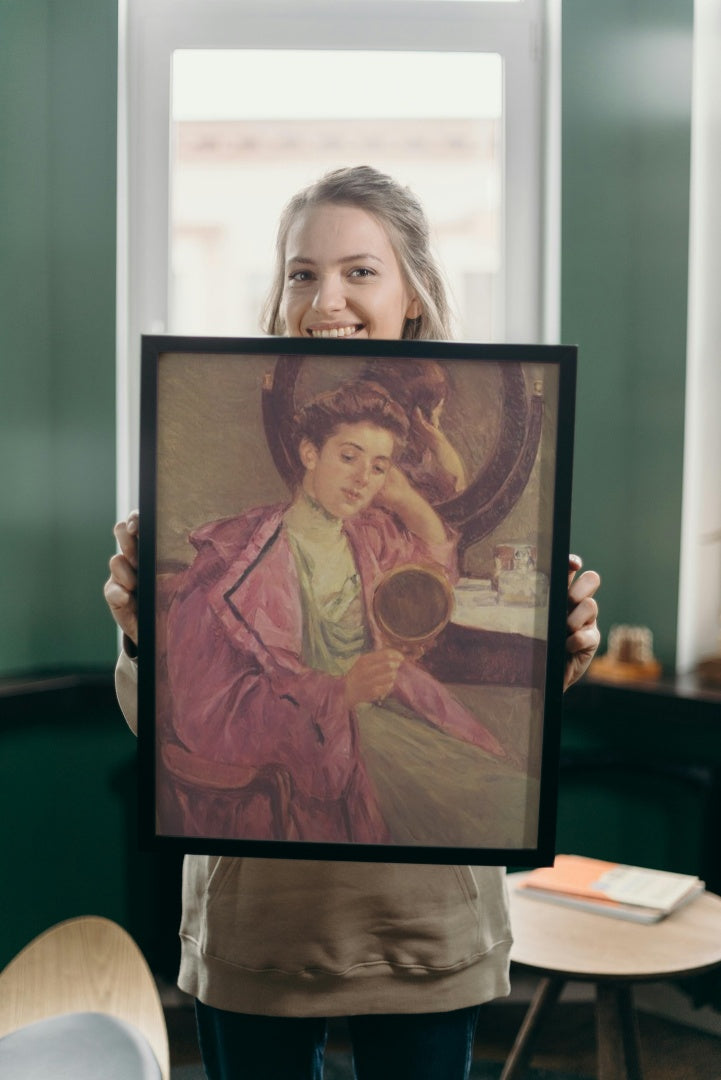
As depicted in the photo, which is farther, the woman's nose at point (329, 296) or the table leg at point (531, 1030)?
the table leg at point (531, 1030)

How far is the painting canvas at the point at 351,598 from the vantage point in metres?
0.96

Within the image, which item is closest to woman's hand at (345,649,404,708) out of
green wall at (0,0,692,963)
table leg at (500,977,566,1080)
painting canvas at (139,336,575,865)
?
painting canvas at (139,336,575,865)

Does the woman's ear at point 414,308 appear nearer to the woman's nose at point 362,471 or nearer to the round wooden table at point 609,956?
the woman's nose at point 362,471

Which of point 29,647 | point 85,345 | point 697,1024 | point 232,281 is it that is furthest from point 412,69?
point 697,1024

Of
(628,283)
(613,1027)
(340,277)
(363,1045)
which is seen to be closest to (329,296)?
(340,277)

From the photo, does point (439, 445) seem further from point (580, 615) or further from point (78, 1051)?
point (78, 1051)

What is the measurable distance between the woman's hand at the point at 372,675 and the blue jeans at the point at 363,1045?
13.8 inches

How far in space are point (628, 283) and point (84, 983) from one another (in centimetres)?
221

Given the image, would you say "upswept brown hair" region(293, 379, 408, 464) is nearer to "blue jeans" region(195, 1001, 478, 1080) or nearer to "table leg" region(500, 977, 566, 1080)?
"blue jeans" region(195, 1001, 478, 1080)

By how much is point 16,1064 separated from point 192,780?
275mm

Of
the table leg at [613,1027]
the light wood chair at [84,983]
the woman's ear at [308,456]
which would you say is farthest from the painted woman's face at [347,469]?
the table leg at [613,1027]

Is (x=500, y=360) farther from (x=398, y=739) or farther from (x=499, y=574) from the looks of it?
(x=398, y=739)

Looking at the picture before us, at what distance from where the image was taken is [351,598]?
0.98 metres

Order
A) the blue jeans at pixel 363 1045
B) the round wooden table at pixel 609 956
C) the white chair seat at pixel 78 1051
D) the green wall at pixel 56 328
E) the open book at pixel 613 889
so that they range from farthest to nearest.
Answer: the green wall at pixel 56 328 < the open book at pixel 613 889 < the round wooden table at pixel 609 956 < the blue jeans at pixel 363 1045 < the white chair seat at pixel 78 1051
